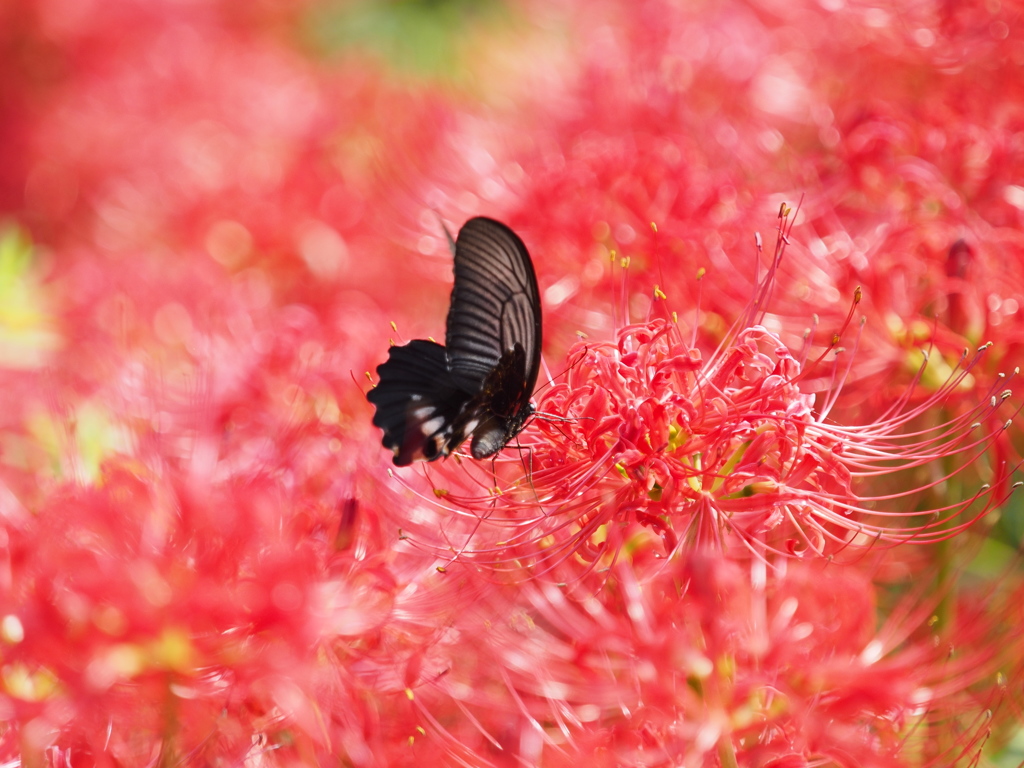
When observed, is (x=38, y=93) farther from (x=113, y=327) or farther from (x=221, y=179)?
(x=113, y=327)

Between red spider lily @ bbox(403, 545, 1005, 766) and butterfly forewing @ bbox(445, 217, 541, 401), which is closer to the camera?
red spider lily @ bbox(403, 545, 1005, 766)

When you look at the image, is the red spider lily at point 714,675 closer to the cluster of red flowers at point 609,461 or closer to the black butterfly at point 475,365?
the cluster of red flowers at point 609,461

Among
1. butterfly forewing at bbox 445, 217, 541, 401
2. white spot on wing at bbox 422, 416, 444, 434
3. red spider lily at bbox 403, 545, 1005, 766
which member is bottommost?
red spider lily at bbox 403, 545, 1005, 766

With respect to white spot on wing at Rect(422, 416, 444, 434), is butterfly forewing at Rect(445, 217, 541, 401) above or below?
above

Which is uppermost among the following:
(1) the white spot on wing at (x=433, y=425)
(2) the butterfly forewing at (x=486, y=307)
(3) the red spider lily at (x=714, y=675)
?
(2) the butterfly forewing at (x=486, y=307)

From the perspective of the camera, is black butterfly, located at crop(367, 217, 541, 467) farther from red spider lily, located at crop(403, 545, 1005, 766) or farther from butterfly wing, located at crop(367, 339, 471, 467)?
red spider lily, located at crop(403, 545, 1005, 766)

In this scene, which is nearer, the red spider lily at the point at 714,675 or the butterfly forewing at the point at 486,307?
the red spider lily at the point at 714,675

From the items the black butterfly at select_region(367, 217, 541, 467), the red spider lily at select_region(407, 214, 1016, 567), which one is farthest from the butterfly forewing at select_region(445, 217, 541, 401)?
the red spider lily at select_region(407, 214, 1016, 567)

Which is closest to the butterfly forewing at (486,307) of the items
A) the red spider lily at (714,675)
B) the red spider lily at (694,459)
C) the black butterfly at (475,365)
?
the black butterfly at (475,365)

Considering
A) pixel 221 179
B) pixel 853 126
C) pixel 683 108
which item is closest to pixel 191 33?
pixel 221 179
